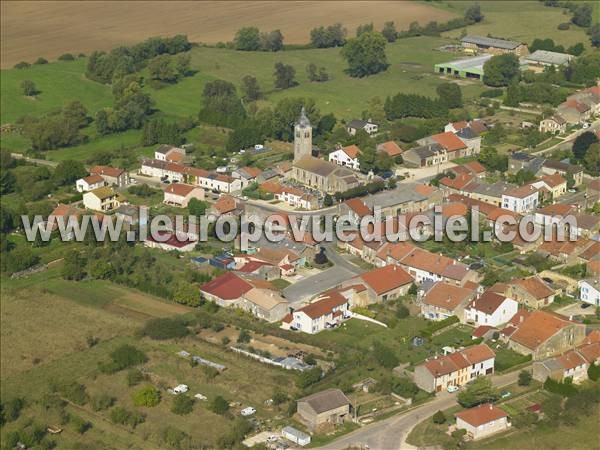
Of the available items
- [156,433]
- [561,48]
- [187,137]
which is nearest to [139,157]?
[187,137]

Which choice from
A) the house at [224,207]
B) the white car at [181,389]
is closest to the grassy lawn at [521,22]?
the house at [224,207]

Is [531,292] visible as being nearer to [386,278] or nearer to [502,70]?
[386,278]

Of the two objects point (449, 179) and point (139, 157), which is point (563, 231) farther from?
point (139, 157)

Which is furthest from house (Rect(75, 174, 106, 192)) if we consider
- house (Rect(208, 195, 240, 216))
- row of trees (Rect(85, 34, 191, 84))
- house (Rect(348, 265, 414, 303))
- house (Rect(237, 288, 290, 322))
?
row of trees (Rect(85, 34, 191, 84))

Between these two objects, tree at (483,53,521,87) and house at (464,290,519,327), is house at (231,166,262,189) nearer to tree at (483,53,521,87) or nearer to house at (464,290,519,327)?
house at (464,290,519,327)

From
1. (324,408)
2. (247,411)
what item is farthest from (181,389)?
(324,408)
